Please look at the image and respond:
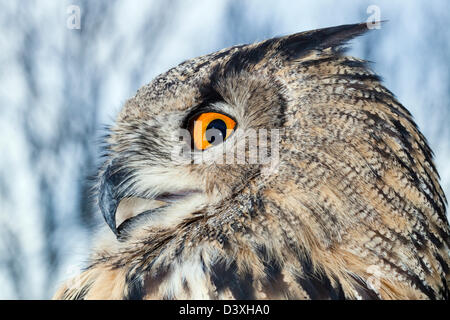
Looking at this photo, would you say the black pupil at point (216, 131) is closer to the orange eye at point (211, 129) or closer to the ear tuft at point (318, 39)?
the orange eye at point (211, 129)

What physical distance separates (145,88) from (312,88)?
1.48 feet

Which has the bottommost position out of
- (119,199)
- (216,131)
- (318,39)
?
(119,199)

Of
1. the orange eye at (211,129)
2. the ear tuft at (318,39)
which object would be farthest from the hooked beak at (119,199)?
the ear tuft at (318,39)

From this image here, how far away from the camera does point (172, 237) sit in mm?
972

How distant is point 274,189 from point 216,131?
215mm

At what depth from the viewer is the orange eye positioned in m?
1.01

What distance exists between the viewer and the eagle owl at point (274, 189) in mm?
850

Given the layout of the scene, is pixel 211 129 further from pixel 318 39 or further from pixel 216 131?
pixel 318 39

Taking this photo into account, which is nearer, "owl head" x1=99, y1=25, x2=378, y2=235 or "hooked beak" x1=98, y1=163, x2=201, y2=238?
"owl head" x1=99, y1=25, x2=378, y2=235

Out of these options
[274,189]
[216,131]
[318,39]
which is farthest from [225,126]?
[318,39]

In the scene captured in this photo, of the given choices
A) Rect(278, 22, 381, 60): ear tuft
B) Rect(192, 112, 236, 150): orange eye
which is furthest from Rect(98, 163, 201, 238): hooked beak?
Rect(278, 22, 381, 60): ear tuft

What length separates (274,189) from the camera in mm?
905

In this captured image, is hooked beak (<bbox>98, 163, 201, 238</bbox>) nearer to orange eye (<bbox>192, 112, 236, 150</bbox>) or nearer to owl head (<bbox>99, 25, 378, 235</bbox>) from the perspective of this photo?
owl head (<bbox>99, 25, 378, 235</bbox>)
